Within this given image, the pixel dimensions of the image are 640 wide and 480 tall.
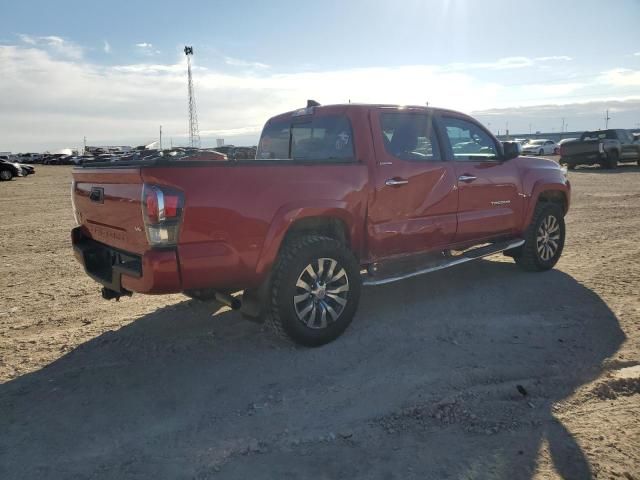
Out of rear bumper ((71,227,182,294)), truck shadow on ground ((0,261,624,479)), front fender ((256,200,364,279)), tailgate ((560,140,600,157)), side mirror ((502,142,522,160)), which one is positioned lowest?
truck shadow on ground ((0,261,624,479))

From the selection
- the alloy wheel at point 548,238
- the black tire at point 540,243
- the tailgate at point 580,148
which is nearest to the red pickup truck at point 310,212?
the black tire at point 540,243

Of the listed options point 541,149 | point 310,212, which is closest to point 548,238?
point 310,212

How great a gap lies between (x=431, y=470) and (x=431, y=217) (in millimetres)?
2926

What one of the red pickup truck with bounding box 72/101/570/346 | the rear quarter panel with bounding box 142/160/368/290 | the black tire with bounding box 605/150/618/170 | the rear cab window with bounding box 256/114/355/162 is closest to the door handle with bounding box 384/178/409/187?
the red pickup truck with bounding box 72/101/570/346

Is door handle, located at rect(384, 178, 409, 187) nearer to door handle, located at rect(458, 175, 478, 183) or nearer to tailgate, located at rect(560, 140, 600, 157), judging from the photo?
door handle, located at rect(458, 175, 478, 183)

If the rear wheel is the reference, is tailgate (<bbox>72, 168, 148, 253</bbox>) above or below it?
A: above

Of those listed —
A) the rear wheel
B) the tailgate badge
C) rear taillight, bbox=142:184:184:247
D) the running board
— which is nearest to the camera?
rear taillight, bbox=142:184:184:247

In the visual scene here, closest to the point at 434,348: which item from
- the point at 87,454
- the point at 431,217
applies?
the point at 431,217

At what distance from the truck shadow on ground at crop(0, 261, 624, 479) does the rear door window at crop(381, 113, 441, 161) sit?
154 centimetres

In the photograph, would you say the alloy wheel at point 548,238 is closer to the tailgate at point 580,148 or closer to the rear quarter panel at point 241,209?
the rear quarter panel at point 241,209

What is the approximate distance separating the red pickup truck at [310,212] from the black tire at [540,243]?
0.85ft

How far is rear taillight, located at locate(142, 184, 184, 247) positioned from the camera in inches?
133

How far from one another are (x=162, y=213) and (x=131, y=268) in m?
0.55

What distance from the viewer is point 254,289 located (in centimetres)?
407
